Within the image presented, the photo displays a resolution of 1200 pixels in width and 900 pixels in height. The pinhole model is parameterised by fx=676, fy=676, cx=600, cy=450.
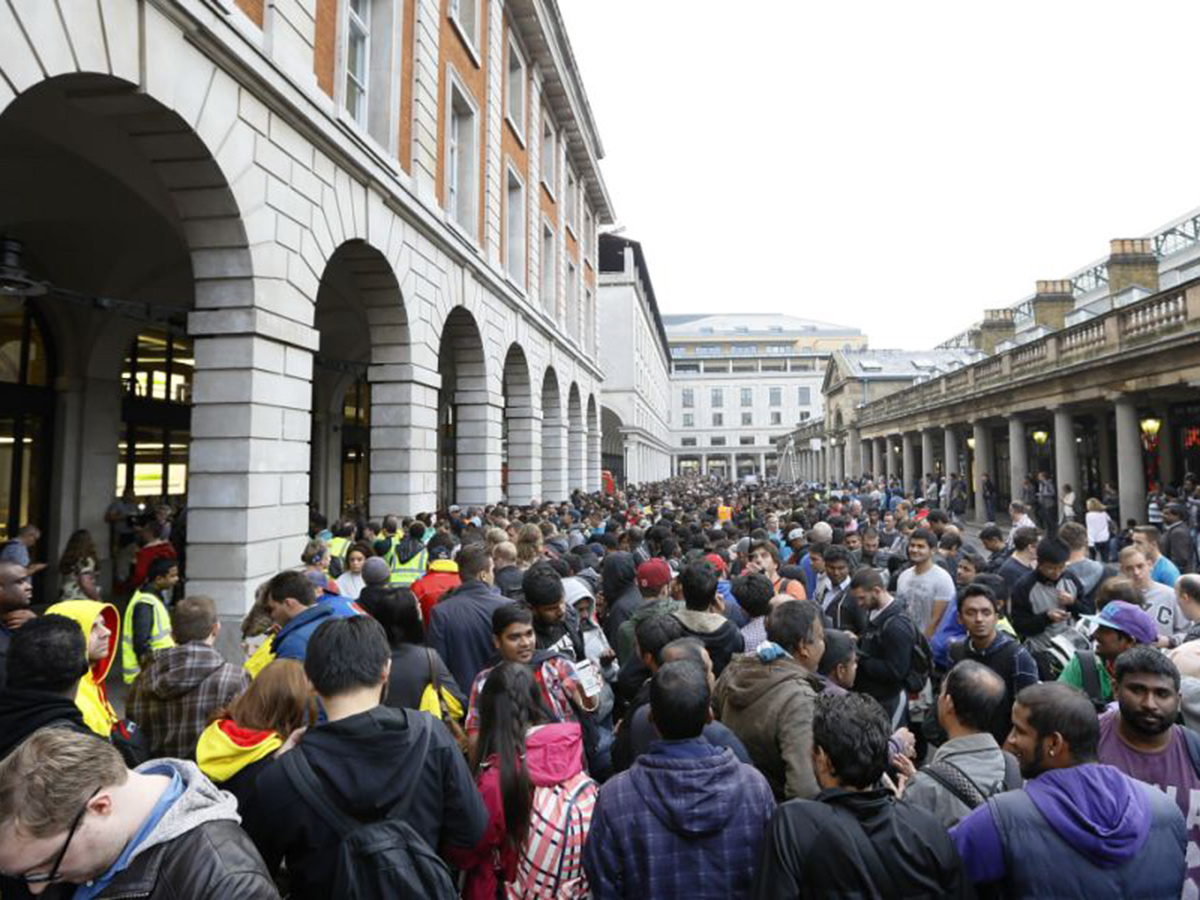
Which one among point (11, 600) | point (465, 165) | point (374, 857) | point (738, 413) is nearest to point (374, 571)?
point (11, 600)

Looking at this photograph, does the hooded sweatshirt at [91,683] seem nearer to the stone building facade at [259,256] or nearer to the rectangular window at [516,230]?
the stone building facade at [259,256]

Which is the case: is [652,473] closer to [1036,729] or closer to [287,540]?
[287,540]

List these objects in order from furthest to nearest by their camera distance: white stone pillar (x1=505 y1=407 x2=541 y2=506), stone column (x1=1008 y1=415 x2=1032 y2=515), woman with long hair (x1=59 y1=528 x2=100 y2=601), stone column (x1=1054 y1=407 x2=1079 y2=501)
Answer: stone column (x1=1008 y1=415 x2=1032 y2=515), white stone pillar (x1=505 y1=407 x2=541 y2=506), stone column (x1=1054 y1=407 x2=1079 y2=501), woman with long hair (x1=59 y1=528 x2=100 y2=601)

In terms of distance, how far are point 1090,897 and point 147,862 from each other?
2720 millimetres

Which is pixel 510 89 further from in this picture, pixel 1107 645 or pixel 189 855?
pixel 189 855

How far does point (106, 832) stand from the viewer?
169cm

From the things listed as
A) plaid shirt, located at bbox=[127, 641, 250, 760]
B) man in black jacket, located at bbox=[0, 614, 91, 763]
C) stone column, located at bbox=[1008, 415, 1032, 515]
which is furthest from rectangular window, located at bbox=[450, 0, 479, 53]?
stone column, located at bbox=[1008, 415, 1032, 515]

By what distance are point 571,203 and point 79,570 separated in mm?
24319

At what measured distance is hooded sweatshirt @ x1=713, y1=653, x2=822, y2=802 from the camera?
3.01 meters

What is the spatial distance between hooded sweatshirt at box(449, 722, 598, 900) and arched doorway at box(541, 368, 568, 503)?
64.8ft

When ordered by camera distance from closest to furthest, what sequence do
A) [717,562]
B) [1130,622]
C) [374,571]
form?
1. [1130,622]
2. [374,571]
3. [717,562]

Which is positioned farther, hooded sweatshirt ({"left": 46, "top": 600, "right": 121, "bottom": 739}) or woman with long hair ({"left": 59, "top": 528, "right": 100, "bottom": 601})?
woman with long hair ({"left": 59, "top": 528, "right": 100, "bottom": 601})

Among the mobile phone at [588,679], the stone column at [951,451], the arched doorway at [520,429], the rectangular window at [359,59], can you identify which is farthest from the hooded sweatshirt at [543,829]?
the stone column at [951,451]

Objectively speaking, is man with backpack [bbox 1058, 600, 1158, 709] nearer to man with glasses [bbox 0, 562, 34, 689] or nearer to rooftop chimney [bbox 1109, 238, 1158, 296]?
man with glasses [bbox 0, 562, 34, 689]
